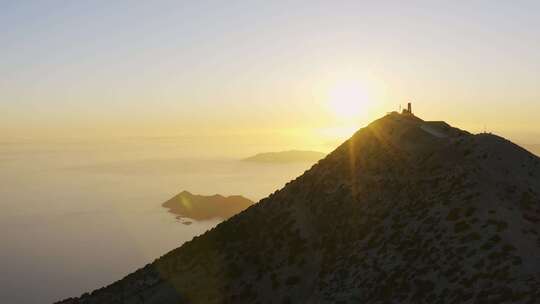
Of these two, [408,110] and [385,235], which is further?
[408,110]

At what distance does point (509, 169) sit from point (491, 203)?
7.98 m

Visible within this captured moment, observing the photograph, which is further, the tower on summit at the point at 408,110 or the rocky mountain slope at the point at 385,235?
the tower on summit at the point at 408,110

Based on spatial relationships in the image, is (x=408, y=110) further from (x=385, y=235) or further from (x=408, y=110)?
(x=385, y=235)

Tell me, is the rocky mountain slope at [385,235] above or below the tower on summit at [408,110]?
below

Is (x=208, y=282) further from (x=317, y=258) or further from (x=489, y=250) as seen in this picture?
(x=489, y=250)

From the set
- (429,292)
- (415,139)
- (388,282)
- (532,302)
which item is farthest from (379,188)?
(532,302)

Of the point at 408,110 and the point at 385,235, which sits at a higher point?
the point at 408,110

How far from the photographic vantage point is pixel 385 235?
4584cm

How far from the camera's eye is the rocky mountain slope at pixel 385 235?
34750 mm

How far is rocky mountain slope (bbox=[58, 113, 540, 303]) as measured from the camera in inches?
1368

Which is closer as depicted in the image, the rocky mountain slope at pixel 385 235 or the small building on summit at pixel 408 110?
the rocky mountain slope at pixel 385 235

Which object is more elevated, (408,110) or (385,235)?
(408,110)

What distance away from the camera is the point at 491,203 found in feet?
133

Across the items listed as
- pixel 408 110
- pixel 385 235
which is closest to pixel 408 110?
pixel 408 110
